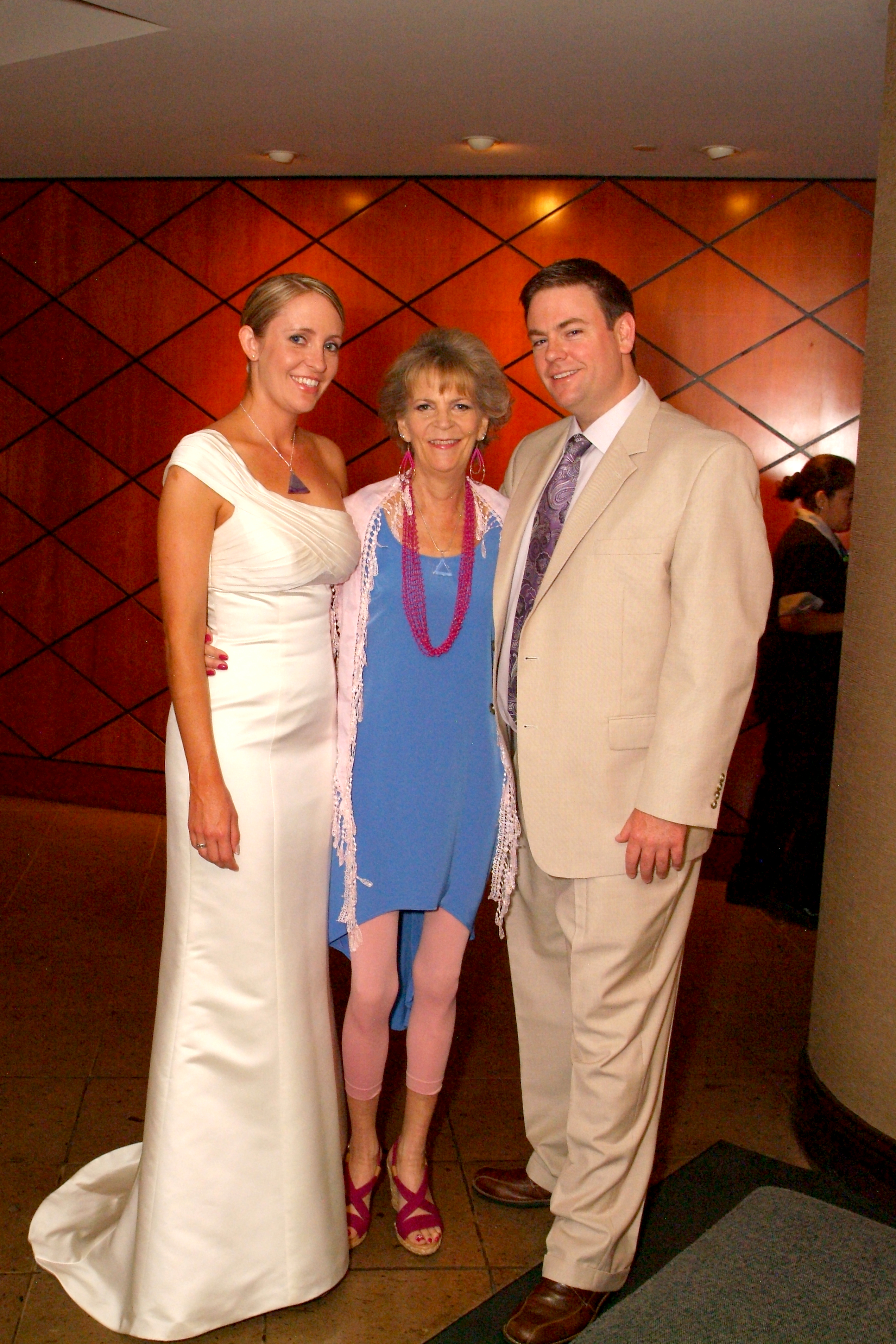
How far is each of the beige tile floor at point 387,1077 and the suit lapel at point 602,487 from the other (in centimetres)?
134

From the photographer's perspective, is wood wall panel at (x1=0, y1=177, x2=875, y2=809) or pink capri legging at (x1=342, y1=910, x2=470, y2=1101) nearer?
pink capri legging at (x1=342, y1=910, x2=470, y2=1101)

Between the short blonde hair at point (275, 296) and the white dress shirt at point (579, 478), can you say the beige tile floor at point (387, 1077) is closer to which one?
the white dress shirt at point (579, 478)

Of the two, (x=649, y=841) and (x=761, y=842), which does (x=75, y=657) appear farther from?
(x=649, y=841)

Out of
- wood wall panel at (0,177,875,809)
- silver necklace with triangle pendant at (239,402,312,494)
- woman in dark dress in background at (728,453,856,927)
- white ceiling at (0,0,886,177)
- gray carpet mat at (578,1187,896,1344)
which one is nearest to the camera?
gray carpet mat at (578,1187,896,1344)

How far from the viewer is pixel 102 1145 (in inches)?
108

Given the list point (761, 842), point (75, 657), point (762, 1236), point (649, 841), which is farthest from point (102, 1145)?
point (75, 657)

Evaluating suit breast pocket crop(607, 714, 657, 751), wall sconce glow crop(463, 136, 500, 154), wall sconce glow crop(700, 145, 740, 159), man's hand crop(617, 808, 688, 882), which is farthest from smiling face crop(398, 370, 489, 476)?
wall sconce glow crop(700, 145, 740, 159)

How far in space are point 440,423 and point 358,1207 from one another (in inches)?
62.4

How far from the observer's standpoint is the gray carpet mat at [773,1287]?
52.2 inches

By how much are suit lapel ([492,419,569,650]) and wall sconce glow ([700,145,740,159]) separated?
2746mm

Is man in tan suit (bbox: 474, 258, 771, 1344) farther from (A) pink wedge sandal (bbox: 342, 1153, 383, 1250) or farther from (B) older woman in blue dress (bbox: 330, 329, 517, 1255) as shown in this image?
(A) pink wedge sandal (bbox: 342, 1153, 383, 1250)

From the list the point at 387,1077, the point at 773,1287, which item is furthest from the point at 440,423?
the point at 387,1077

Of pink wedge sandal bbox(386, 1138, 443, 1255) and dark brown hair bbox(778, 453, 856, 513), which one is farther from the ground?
dark brown hair bbox(778, 453, 856, 513)

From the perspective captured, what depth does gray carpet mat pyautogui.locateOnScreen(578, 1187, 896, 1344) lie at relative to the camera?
4.35ft
